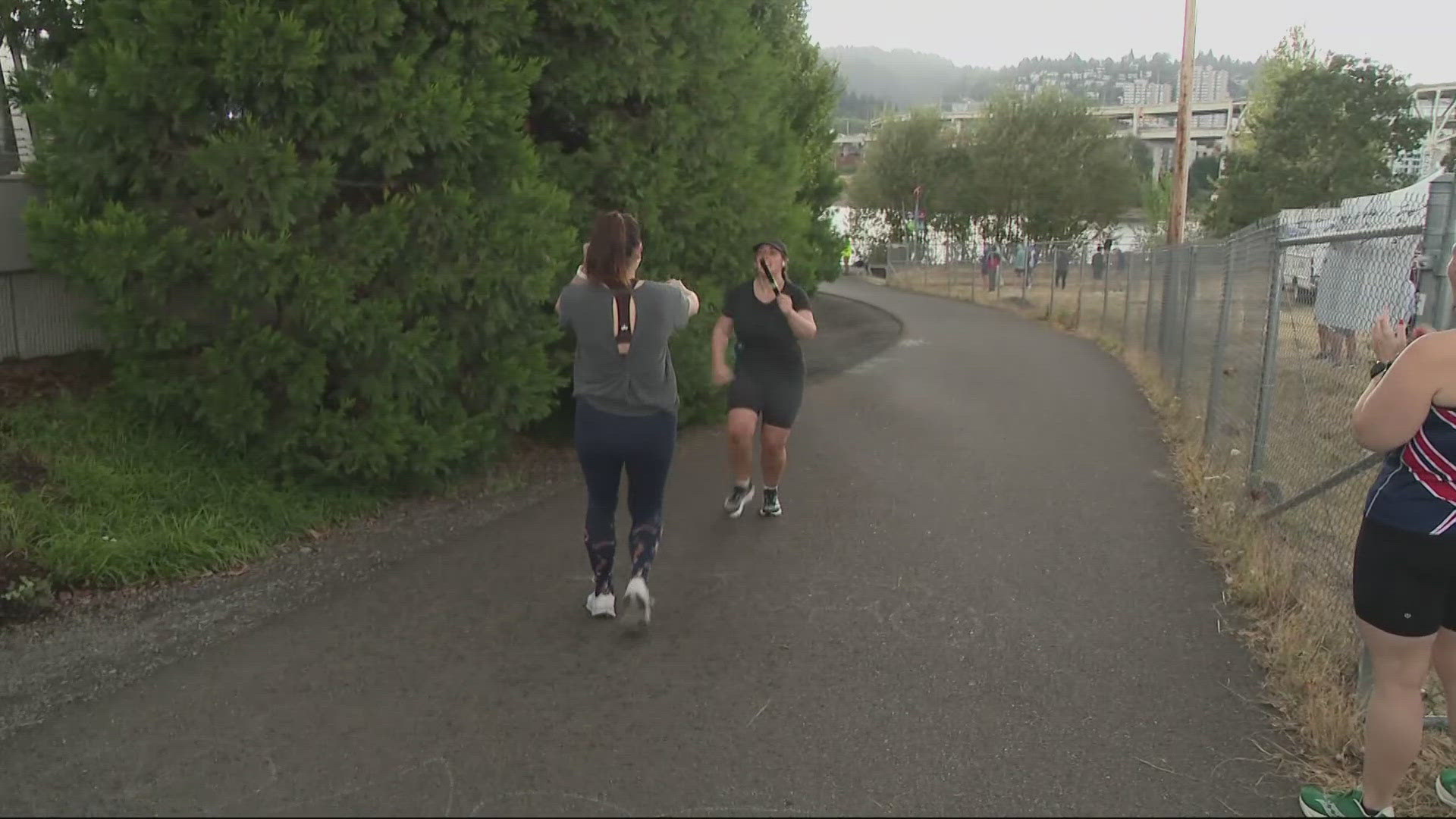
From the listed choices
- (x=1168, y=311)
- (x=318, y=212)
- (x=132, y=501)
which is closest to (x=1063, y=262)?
(x=1168, y=311)

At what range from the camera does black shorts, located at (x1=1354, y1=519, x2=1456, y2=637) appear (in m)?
2.75

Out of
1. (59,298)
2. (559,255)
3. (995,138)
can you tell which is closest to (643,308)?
(559,255)

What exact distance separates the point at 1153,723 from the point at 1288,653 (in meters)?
0.79

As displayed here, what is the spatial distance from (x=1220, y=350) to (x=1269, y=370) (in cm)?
174

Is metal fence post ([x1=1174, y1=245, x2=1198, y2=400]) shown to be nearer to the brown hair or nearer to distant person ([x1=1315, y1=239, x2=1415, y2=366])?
distant person ([x1=1315, y1=239, x2=1415, y2=366])

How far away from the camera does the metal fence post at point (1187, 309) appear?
9.34 m

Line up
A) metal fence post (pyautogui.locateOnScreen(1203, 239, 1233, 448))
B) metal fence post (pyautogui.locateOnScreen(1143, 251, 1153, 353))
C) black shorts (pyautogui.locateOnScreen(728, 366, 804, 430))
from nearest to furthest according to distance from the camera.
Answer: black shorts (pyautogui.locateOnScreen(728, 366, 804, 430)) < metal fence post (pyautogui.locateOnScreen(1203, 239, 1233, 448)) < metal fence post (pyautogui.locateOnScreen(1143, 251, 1153, 353))

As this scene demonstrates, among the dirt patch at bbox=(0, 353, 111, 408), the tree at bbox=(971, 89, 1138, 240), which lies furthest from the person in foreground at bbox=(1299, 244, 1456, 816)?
the tree at bbox=(971, 89, 1138, 240)

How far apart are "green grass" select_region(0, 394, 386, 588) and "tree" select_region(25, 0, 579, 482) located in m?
0.18

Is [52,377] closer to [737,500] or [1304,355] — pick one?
[737,500]

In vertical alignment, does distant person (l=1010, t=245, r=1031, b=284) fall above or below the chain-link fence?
below

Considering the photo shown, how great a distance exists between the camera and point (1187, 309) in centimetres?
948

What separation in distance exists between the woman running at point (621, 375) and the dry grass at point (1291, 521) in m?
2.44

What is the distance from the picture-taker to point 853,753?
346 centimetres
